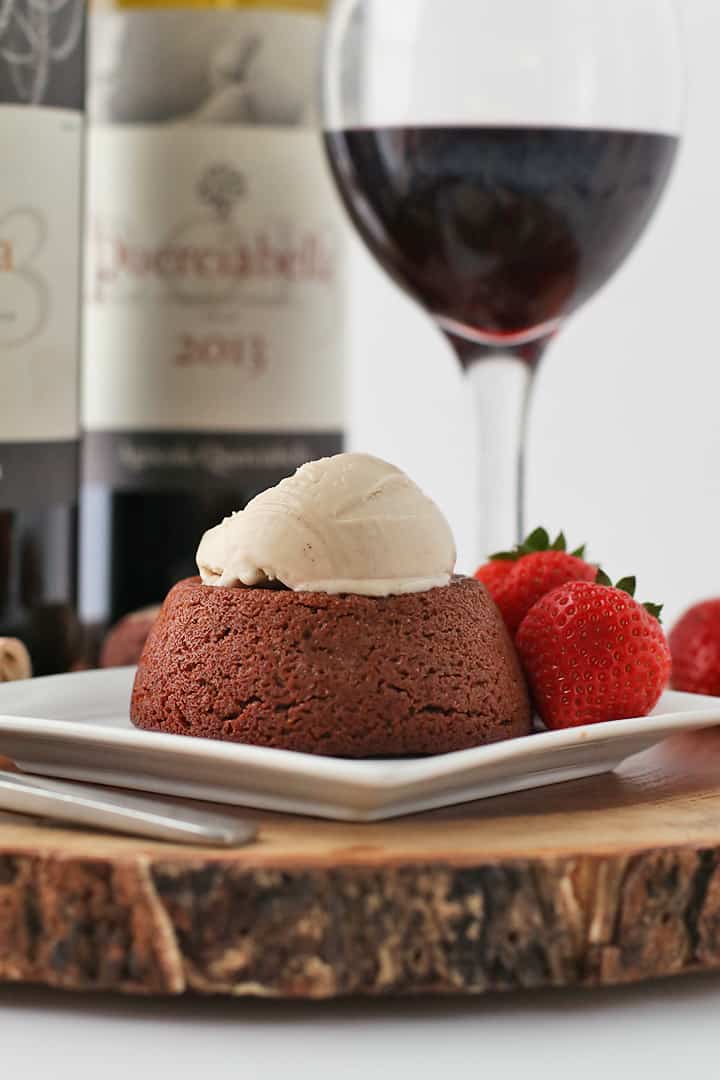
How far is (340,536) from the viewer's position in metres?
0.86

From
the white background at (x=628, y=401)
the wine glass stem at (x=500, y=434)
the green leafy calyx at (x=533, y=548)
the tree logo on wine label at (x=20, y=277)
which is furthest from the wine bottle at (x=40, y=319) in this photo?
the white background at (x=628, y=401)

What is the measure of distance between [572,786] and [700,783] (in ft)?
0.20

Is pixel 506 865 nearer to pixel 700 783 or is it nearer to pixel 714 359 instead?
pixel 700 783

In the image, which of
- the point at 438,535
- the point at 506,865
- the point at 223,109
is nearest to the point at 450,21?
the point at 223,109

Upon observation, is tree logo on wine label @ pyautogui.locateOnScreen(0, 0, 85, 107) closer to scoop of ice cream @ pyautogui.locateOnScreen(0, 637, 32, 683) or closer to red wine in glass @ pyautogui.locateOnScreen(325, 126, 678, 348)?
red wine in glass @ pyautogui.locateOnScreen(325, 126, 678, 348)

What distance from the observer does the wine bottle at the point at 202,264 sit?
4.86 ft

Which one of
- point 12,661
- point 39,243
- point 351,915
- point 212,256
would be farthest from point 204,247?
point 351,915

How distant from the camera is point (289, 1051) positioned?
677mm

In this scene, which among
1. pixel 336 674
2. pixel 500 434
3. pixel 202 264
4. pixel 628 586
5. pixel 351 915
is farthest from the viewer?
pixel 202 264

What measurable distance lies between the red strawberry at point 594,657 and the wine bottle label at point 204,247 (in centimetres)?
60

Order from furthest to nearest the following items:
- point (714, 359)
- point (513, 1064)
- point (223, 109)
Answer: point (714, 359) < point (223, 109) < point (513, 1064)

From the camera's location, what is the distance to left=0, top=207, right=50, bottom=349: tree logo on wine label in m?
1.26

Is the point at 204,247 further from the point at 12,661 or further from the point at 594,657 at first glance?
the point at 594,657

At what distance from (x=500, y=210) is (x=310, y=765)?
0.62m
